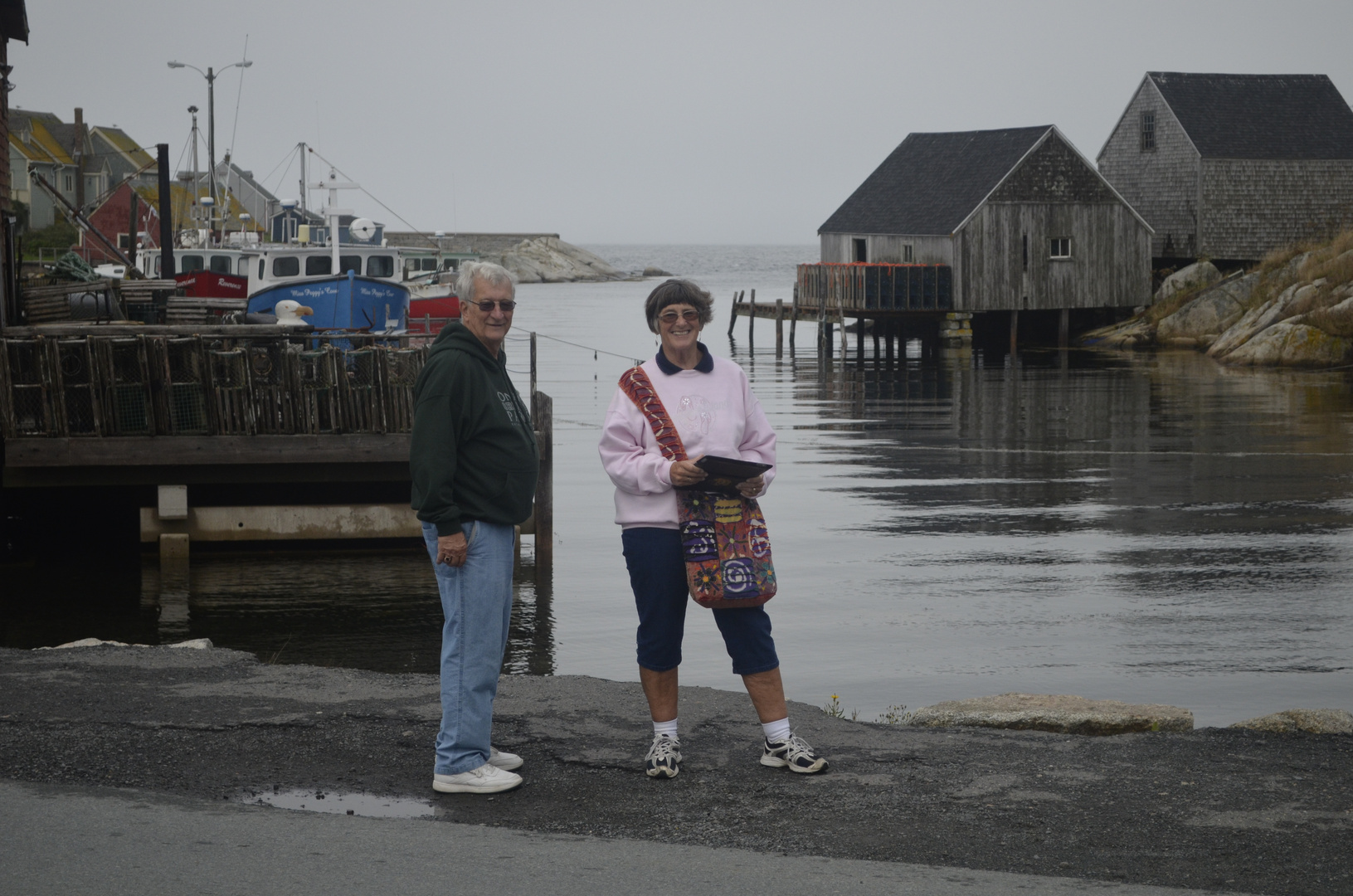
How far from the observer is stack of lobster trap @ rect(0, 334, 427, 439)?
524 inches

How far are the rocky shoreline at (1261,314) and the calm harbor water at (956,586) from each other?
1563cm

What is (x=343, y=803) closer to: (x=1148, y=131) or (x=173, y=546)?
(x=173, y=546)

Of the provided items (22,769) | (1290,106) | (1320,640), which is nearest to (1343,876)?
(22,769)

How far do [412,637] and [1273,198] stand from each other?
45.9m

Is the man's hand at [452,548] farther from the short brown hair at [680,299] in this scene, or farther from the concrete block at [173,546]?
the concrete block at [173,546]

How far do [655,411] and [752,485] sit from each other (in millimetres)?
472

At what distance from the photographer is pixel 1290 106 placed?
51.8 metres

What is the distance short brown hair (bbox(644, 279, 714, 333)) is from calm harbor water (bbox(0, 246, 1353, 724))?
3952 millimetres

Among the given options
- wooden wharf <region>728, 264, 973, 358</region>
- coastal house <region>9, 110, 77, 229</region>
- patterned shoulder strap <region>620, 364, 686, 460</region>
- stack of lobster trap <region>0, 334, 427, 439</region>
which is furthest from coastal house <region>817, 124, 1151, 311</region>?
coastal house <region>9, 110, 77, 229</region>

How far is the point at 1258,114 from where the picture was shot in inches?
2012

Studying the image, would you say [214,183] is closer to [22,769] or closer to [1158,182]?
[1158,182]

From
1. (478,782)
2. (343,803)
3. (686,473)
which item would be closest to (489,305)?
(686,473)

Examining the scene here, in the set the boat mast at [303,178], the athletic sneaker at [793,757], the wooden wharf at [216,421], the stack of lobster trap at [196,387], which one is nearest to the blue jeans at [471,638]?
the athletic sneaker at [793,757]

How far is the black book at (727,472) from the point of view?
546 centimetres
